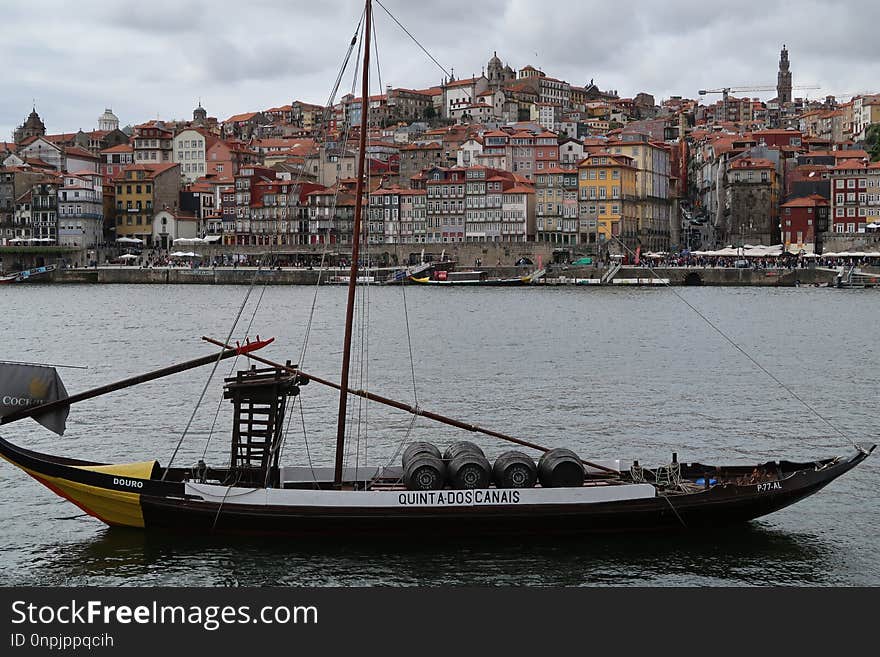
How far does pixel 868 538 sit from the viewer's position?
17.8m

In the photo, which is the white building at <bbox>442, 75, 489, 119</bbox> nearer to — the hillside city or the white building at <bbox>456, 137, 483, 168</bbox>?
the hillside city

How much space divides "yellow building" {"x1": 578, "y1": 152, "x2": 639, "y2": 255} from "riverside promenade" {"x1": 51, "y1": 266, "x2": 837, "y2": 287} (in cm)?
739

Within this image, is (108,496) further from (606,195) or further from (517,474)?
(606,195)

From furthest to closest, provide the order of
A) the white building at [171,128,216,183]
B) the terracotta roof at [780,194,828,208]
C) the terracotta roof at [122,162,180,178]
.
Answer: the white building at [171,128,216,183] < the terracotta roof at [122,162,180,178] < the terracotta roof at [780,194,828,208]

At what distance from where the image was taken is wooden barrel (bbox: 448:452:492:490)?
1666cm

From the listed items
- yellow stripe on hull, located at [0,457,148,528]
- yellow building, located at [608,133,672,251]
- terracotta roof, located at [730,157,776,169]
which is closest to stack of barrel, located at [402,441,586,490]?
yellow stripe on hull, located at [0,457,148,528]

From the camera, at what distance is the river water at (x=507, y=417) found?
16.1 metres

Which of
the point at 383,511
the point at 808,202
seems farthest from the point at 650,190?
the point at 383,511

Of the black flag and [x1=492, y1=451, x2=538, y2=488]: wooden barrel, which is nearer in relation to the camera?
[x1=492, y1=451, x2=538, y2=488]: wooden barrel

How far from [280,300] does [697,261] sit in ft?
134

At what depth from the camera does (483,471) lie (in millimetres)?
16766

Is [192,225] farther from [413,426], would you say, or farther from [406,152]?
[413,426]

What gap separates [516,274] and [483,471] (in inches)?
3468

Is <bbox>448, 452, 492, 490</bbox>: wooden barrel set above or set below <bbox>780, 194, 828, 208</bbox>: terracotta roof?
below
